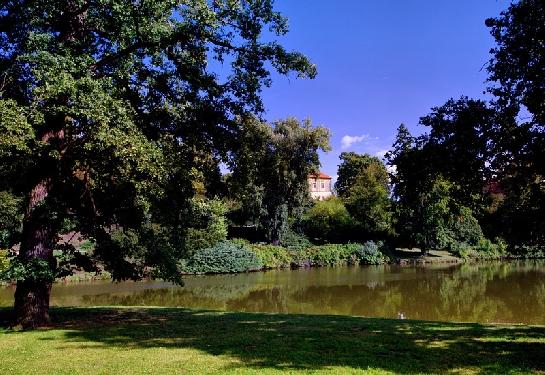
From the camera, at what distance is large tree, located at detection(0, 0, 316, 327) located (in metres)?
10.2

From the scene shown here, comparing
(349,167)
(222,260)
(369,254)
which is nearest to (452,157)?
(222,260)

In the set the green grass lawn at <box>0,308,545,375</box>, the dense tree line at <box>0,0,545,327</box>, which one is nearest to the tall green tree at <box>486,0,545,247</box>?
the dense tree line at <box>0,0,545,327</box>

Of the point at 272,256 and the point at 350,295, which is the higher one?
the point at 272,256

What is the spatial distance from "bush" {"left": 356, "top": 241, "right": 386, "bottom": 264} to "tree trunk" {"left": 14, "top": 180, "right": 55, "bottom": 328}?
38.7 meters

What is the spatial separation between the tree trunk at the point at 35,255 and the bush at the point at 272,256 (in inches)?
1169

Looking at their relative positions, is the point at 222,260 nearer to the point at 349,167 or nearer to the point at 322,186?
the point at 349,167

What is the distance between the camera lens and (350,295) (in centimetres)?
2444

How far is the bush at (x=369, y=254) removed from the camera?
1866 inches

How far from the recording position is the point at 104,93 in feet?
33.5

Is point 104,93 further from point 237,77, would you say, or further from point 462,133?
point 462,133

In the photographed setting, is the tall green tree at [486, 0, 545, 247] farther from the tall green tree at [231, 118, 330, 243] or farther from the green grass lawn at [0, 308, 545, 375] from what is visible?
the tall green tree at [231, 118, 330, 243]

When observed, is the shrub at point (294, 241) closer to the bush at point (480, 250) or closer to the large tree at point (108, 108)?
the bush at point (480, 250)

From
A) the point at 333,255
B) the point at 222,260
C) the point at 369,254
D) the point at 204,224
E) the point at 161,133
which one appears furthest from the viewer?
the point at 369,254

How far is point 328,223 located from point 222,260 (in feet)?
64.2
